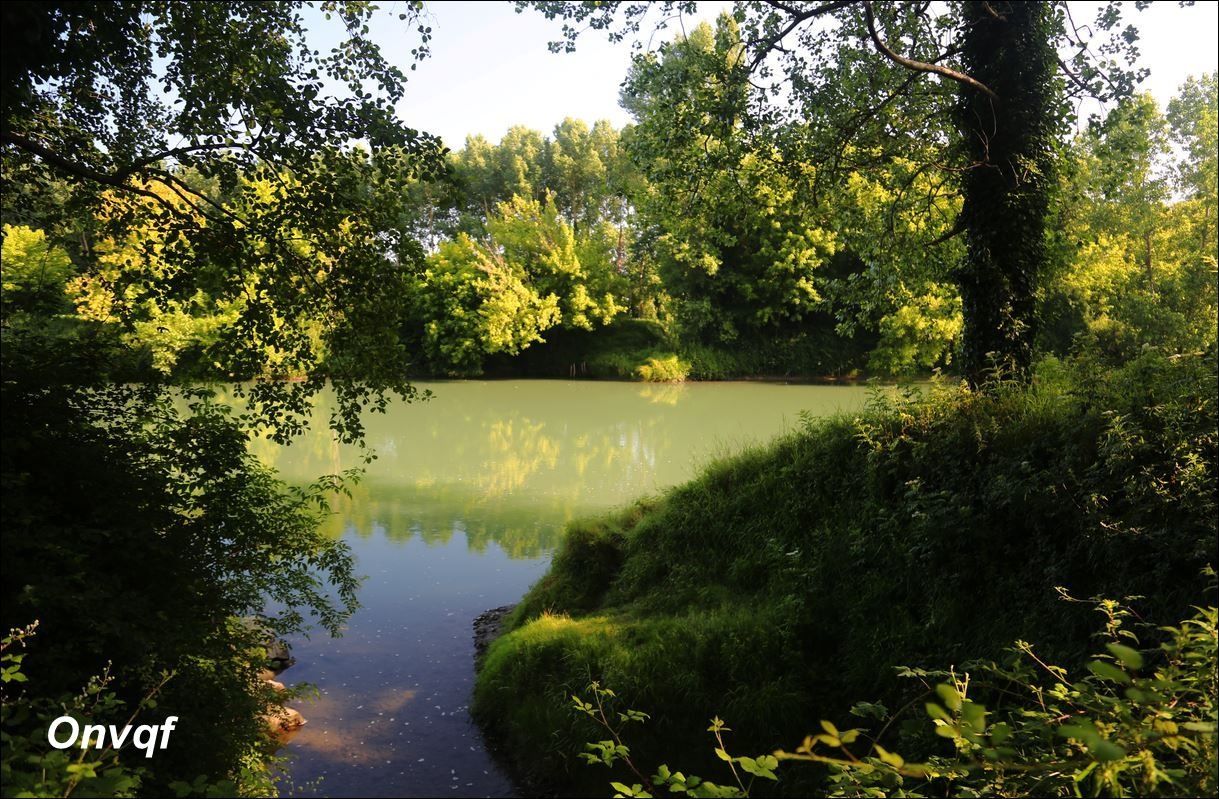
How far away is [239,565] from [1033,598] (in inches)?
198

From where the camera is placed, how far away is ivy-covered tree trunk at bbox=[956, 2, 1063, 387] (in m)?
7.24

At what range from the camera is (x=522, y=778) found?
19.7ft

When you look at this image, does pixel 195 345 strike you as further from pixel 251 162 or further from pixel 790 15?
pixel 790 15

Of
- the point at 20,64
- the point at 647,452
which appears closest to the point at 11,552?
the point at 20,64

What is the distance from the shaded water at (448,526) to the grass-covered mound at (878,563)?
762 millimetres

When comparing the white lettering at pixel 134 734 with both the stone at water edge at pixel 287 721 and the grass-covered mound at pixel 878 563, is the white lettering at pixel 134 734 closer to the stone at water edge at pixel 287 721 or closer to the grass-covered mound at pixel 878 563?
the stone at water edge at pixel 287 721

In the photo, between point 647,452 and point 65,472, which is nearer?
point 65,472

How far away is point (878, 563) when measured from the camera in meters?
5.75

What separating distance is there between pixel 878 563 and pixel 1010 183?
388cm

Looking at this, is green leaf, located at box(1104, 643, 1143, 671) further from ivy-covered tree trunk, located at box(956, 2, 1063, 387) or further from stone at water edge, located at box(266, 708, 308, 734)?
stone at water edge, located at box(266, 708, 308, 734)

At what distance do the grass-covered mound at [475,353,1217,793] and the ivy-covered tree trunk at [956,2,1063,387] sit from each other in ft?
3.52

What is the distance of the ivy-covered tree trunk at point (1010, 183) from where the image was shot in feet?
23.8

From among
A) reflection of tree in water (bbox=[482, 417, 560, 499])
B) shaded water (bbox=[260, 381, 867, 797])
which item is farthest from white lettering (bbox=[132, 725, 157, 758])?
reflection of tree in water (bbox=[482, 417, 560, 499])

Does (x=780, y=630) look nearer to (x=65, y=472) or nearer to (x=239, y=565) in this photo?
(x=239, y=565)
